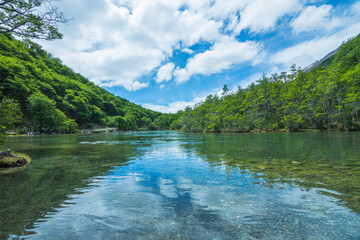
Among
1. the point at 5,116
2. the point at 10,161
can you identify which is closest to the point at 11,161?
the point at 10,161

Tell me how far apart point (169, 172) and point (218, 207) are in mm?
3977

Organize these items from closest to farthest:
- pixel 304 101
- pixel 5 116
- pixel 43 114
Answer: pixel 5 116
pixel 304 101
pixel 43 114

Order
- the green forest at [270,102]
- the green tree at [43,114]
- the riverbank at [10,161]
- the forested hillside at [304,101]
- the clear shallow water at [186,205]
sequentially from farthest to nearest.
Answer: the green tree at [43,114] → the green forest at [270,102] → the forested hillside at [304,101] → the riverbank at [10,161] → the clear shallow water at [186,205]

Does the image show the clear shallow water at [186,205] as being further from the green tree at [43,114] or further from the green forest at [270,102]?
the green tree at [43,114]

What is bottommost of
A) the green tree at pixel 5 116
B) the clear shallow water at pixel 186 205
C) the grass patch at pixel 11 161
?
the clear shallow water at pixel 186 205

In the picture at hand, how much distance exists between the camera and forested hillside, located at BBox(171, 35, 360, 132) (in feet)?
121

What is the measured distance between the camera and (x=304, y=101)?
45.5 m

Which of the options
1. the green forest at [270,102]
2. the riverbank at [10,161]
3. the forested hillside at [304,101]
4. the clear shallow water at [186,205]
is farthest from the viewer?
the green forest at [270,102]

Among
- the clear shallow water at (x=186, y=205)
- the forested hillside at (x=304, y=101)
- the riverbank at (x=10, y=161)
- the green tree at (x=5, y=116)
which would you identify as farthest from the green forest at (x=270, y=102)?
the clear shallow water at (x=186, y=205)

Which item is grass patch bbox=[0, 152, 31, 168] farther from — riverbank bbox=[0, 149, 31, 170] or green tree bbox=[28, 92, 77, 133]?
green tree bbox=[28, 92, 77, 133]

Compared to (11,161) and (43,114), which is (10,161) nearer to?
(11,161)

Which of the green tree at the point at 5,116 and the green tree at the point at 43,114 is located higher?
the green tree at the point at 43,114

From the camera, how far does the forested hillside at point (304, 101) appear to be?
1449 inches

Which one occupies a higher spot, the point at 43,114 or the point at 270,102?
the point at 270,102
